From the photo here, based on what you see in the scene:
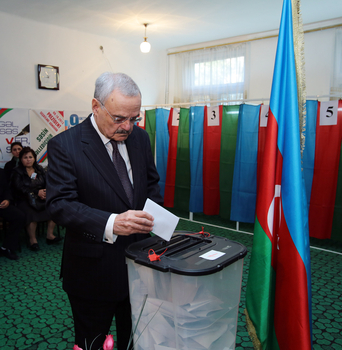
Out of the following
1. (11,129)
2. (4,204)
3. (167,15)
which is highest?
(167,15)

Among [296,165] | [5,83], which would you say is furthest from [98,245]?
[5,83]

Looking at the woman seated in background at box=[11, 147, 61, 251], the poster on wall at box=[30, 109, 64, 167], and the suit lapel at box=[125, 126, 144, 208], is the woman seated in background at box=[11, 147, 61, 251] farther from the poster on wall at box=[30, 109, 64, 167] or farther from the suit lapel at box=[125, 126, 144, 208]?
the suit lapel at box=[125, 126, 144, 208]

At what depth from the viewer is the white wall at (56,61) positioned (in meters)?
4.43

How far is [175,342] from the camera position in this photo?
1.00 meters

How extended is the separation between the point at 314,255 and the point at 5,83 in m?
4.67

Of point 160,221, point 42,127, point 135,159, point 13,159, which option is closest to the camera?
point 160,221

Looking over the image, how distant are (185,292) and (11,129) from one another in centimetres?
436

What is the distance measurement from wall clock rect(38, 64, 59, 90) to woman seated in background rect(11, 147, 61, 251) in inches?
52.4

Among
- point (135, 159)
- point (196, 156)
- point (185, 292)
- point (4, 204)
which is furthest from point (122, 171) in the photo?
point (196, 156)

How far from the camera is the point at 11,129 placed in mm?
4480

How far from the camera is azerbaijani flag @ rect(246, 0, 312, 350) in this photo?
129 centimetres

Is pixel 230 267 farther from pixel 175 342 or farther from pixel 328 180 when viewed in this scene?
pixel 328 180

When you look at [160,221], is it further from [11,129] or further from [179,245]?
[11,129]

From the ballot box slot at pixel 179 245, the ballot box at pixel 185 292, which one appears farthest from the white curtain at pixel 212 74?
the ballot box at pixel 185 292
